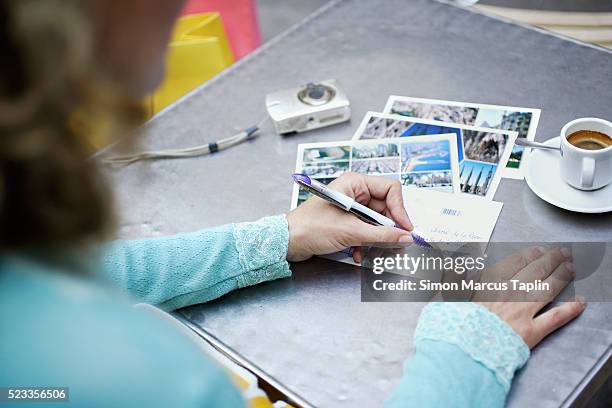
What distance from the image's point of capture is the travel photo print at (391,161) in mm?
1287

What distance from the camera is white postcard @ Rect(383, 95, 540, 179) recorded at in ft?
4.40

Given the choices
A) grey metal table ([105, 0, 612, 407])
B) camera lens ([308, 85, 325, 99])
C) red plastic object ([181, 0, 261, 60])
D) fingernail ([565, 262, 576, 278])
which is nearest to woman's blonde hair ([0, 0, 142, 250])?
grey metal table ([105, 0, 612, 407])

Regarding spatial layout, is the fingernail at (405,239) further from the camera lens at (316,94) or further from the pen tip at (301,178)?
the camera lens at (316,94)

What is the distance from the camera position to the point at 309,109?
4.67 ft

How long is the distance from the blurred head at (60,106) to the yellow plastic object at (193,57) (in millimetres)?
1285

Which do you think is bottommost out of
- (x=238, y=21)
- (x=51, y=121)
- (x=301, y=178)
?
(x=238, y=21)

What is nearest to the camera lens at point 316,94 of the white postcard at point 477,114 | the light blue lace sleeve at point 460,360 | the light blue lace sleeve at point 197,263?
the white postcard at point 477,114

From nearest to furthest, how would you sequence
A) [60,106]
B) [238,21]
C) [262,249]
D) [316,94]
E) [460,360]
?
[60,106], [460,360], [262,249], [316,94], [238,21]

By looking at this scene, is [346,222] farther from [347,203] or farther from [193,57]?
[193,57]

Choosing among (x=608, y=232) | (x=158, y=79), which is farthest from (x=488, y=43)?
(x=158, y=79)

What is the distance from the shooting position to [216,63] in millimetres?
1960

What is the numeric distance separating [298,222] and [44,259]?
2.01 ft

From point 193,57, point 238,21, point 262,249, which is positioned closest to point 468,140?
point 262,249

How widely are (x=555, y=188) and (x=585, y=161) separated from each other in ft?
0.22
